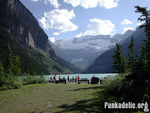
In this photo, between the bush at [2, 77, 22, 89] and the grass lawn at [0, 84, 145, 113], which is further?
the bush at [2, 77, 22, 89]

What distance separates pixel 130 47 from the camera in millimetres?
40781

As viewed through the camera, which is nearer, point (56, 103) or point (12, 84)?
point (56, 103)

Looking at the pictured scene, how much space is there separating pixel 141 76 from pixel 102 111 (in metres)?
3.26

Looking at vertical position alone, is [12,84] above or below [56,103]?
below

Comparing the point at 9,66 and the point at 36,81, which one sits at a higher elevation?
the point at 9,66

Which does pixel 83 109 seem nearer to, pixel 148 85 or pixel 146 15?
pixel 148 85

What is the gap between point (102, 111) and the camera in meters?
7.88

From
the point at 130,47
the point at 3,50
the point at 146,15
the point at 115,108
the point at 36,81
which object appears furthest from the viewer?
the point at 3,50

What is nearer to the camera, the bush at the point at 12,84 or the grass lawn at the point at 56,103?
the grass lawn at the point at 56,103

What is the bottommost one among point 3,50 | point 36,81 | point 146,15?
point 36,81

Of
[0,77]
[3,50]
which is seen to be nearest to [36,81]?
[0,77]

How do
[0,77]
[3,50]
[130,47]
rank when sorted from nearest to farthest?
[0,77] < [130,47] < [3,50]

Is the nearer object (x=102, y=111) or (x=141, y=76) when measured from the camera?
(x=102, y=111)

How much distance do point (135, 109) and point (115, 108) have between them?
1002mm
